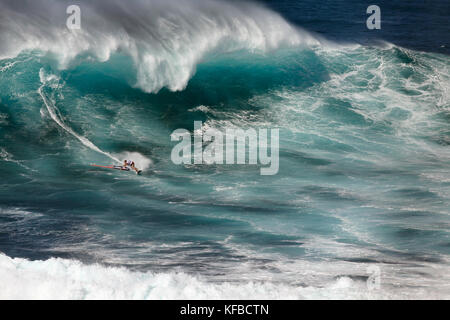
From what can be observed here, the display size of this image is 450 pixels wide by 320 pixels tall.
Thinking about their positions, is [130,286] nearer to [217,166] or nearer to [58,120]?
[217,166]

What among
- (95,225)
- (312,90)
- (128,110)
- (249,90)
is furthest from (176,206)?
(312,90)

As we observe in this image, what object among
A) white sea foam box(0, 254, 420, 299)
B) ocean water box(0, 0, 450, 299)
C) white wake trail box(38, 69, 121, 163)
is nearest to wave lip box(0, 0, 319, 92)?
ocean water box(0, 0, 450, 299)

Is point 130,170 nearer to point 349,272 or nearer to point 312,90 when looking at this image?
point 349,272

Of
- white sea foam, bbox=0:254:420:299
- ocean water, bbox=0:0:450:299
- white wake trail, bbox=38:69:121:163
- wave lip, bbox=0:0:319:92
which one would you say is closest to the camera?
white sea foam, bbox=0:254:420:299

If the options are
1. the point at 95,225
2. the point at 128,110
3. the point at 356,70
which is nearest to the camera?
the point at 95,225

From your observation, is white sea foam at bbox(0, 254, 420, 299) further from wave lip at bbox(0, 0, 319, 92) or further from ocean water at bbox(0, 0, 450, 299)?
wave lip at bbox(0, 0, 319, 92)
